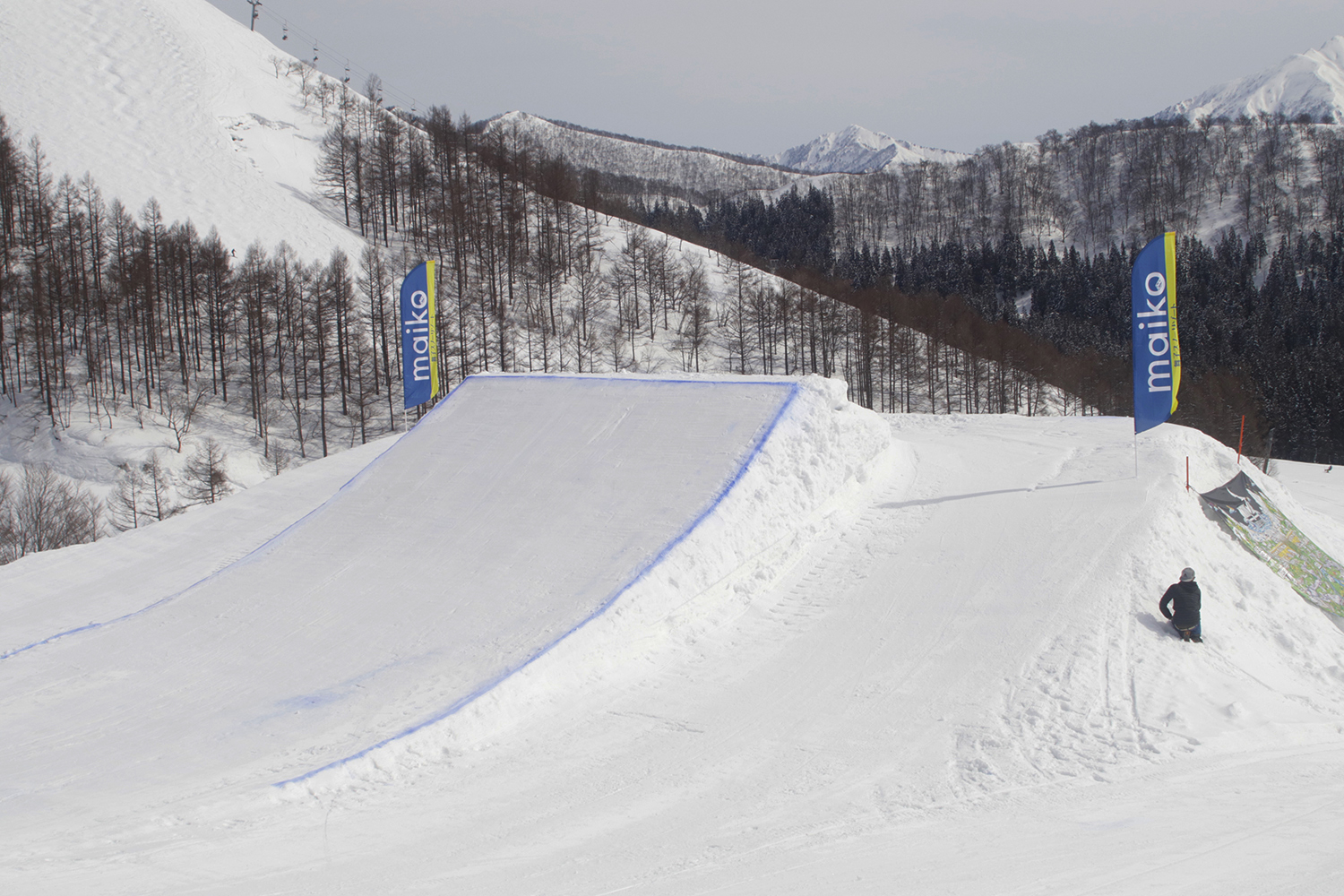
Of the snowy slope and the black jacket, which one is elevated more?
the snowy slope

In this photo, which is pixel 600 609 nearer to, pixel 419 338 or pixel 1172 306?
pixel 1172 306

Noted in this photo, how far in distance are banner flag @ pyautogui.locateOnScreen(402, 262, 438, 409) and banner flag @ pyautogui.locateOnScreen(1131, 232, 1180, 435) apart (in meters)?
14.3

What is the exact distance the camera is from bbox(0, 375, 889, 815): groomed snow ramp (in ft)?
26.9

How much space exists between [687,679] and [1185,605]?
5.38 m

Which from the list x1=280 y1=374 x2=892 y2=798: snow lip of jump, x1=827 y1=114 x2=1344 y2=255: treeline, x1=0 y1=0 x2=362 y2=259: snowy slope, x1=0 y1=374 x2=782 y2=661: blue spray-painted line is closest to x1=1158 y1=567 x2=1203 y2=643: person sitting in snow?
x1=280 y1=374 x2=892 y2=798: snow lip of jump

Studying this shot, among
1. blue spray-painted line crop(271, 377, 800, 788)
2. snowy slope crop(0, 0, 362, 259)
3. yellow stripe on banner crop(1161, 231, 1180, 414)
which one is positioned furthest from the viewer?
snowy slope crop(0, 0, 362, 259)

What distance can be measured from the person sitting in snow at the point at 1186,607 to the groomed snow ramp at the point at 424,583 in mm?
4744

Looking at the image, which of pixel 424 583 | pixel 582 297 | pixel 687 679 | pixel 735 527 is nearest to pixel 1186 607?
pixel 735 527

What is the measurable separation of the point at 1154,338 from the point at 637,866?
11.2 meters

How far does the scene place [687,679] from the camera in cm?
917

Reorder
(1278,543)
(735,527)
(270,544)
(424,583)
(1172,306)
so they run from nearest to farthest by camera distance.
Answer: (424,583)
(735,527)
(1278,543)
(1172,306)
(270,544)

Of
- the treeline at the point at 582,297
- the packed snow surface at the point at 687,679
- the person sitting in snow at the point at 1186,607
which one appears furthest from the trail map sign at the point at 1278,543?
the treeline at the point at 582,297

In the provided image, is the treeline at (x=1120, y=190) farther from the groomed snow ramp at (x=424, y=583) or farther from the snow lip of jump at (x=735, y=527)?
the groomed snow ramp at (x=424, y=583)

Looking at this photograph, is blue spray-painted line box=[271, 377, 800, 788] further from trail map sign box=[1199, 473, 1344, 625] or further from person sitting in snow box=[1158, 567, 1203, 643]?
trail map sign box=[1199, 473, 1344, 625]
